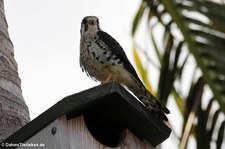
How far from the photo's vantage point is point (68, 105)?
18.3 ft

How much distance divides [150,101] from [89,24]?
87 cm

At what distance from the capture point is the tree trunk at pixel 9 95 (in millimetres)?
6133

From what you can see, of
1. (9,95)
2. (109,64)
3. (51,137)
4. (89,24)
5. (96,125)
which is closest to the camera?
(51,137)

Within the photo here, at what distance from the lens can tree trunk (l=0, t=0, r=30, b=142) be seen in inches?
241

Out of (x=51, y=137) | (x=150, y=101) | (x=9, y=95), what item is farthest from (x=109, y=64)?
(x=51, y=137)

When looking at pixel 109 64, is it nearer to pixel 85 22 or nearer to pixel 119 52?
pixel 119 52

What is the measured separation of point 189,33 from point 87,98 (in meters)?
1.04

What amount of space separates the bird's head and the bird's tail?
1.65ft

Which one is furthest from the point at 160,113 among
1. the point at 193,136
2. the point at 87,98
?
the point at 87,98

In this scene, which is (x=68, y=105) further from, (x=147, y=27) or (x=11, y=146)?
(x=147, y=27)

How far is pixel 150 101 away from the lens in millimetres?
6785

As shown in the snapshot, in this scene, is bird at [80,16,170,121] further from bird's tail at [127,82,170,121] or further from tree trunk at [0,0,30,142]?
tree trunk at [0,0,30,142]

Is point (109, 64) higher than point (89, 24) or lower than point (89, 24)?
lower

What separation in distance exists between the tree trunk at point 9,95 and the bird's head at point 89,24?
779 millimetres
